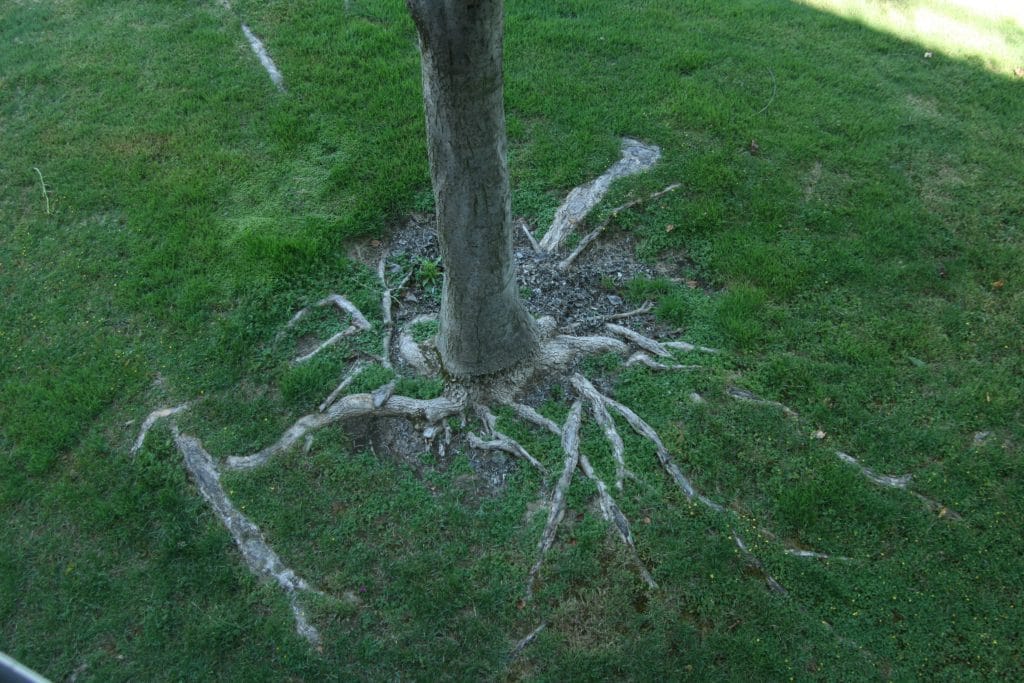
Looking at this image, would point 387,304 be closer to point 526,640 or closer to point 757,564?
point 526,640

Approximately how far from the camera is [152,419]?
5141mm

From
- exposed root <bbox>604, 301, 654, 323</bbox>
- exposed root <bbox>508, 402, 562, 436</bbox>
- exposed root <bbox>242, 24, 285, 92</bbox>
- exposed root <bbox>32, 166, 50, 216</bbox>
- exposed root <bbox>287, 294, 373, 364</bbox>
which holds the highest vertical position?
exposed root <bbox>242, 24, 285, 92</bbox>

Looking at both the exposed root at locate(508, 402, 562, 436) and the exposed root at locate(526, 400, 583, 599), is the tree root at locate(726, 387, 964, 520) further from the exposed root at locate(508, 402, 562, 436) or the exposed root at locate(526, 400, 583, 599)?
the exposed root at locate(508, 402, 562, 436)

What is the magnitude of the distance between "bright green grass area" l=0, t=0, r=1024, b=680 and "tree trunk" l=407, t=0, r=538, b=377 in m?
0.73

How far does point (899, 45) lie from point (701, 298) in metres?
4.97

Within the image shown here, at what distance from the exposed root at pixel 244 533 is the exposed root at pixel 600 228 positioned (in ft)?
10.0

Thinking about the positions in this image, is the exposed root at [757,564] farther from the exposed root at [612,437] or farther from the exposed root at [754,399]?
the exposed root at [754,399]

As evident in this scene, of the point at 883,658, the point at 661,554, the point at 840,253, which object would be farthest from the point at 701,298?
the point at 883,658

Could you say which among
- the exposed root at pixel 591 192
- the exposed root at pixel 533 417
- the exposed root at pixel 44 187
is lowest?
the exposed root at pixel 533 417

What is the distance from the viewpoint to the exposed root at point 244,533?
14.1ft

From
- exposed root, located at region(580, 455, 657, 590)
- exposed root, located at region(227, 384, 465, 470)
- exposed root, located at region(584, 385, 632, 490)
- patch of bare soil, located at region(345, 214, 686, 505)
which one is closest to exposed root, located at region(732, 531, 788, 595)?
exposed root, located at region(580, 455, 657, 590)

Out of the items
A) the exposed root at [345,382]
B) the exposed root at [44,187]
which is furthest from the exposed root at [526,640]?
the exposed root at [44,187]

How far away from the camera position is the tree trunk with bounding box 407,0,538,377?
366 centimetres

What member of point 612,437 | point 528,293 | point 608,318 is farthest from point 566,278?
point 612,437
